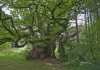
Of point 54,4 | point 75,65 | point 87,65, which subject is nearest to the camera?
point 87,65

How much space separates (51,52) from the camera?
504 inches

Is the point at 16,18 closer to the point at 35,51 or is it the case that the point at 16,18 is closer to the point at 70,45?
the point at 35,51

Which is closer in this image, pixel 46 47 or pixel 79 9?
pixel 79 9

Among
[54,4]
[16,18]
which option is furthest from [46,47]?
[54,4]

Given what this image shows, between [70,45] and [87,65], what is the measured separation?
4162mm

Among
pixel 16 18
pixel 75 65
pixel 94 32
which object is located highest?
pixel 16 18

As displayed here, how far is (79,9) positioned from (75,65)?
11.9ft

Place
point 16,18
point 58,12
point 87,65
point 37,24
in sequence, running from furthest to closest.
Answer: point 37,24 < point 16,18 < point 58,12 < point 87,65

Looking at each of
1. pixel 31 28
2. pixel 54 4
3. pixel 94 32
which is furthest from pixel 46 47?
pixel 94 32

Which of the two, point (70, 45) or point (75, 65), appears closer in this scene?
point (75, 65)

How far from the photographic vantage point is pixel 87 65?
7273mm

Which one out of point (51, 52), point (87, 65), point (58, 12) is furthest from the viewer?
point (51, 52)

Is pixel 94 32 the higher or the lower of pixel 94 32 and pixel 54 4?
the lower

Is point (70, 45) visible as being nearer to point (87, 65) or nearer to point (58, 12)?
point (58, 12)
